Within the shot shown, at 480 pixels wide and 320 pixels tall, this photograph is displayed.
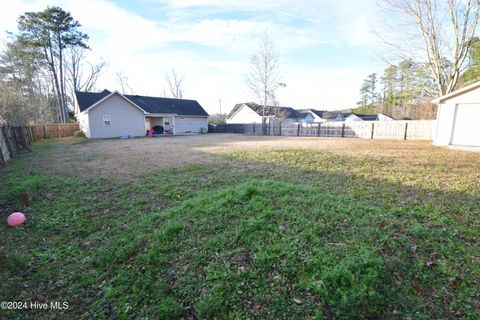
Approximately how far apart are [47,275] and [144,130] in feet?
74.6

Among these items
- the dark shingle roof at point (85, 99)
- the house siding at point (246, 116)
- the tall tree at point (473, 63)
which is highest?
the tall tree at point (473, 63)

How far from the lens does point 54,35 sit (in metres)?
24.2

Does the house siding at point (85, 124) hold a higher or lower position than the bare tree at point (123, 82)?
lower

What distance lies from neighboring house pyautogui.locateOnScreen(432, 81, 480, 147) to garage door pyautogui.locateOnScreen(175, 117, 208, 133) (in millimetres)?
23720

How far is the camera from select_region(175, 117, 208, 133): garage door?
90.4 ft

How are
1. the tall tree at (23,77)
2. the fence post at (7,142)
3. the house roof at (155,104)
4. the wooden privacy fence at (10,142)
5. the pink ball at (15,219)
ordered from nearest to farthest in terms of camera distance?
the pink ball at (15,219) → the wooden privacy fence at (10,142) → the fence post at (7,142) → the tall tree at (23,77) → the house roof at (155,104)

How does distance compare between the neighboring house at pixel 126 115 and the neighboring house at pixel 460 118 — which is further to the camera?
the neighboring house at pixel 126 115

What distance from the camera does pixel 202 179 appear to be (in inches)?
235

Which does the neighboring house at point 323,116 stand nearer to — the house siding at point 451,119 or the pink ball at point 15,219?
the house siding at point 451,119

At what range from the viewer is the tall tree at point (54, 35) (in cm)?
2267

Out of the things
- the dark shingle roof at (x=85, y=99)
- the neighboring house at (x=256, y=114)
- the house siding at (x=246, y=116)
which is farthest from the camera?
the house siding at (x=246, y=116)

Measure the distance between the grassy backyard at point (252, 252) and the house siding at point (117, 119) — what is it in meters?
17.9

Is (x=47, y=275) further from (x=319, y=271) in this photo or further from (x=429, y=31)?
(x=429, y=31)

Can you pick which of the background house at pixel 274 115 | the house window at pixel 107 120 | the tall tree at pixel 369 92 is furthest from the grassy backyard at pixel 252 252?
the tall tree at pixel 369 92
